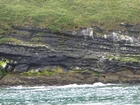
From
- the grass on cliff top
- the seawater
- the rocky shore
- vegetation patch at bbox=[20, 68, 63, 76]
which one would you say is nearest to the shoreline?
the rocky shore

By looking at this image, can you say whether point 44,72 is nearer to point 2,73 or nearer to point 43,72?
point 43,72

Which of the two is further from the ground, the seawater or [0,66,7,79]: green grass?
the seawater

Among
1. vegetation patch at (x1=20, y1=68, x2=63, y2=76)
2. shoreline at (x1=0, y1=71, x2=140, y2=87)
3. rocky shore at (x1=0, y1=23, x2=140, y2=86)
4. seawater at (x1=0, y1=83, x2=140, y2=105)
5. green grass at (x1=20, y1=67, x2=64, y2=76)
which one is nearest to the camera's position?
seawater at (x1=0, y1=83, x2=140, y2=105)

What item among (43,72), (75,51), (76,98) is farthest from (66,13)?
(76,98)

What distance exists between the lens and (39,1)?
97688mm

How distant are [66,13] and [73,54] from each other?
55.9ft

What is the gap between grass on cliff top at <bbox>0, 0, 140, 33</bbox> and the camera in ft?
264

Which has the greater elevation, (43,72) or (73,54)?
(73,54)

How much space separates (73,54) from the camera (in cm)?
7369

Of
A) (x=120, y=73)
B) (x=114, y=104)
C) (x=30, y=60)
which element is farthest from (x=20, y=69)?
(x=114, y=104)

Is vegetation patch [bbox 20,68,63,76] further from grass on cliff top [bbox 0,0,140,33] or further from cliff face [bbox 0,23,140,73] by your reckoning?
grass on cliff top [bbox 0,0,140,33]

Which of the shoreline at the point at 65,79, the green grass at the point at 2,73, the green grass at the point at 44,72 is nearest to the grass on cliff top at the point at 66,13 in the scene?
the green grass at the point at 44,72

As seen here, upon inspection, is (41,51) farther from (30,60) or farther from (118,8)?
(118,8)

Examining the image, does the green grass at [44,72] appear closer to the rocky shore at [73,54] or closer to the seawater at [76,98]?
the rocky shore at [73,54]
